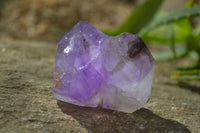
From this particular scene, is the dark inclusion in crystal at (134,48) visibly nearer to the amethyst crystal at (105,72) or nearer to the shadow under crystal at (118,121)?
the amethyst crystal at (105,72)

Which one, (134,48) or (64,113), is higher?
(134,48)

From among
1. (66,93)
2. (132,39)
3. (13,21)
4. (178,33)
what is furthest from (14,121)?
(13,21)

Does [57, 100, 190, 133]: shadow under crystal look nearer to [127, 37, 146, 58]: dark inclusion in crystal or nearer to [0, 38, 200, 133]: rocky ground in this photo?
[0, 38, 200, 133]: rocky ground

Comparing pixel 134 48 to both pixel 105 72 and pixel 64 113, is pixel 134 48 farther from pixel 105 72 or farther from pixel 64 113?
A: pixel 64 113

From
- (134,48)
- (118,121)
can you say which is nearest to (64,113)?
(118,121)

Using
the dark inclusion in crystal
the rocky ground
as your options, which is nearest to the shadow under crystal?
the rocky ground

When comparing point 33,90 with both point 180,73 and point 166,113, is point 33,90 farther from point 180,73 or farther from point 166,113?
point 180,73
